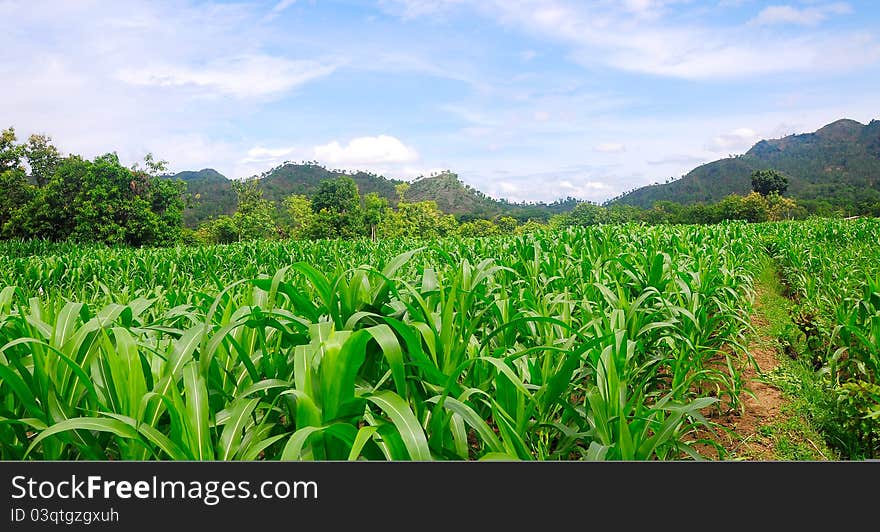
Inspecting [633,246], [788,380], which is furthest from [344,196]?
[788,380]

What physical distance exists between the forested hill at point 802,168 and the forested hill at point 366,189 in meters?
20.8

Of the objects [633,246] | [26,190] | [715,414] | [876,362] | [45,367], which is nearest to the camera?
[45,367]

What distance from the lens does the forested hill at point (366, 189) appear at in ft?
237

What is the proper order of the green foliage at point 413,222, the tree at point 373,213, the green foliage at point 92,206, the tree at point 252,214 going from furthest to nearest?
the green foliage at point 413,222, the tree at point 373,213, the tree at point 252,214, the green foliage at point 92,206

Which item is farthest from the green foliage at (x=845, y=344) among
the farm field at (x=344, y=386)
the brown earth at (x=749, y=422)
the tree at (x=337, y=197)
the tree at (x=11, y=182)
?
the tree at (x=337, y=197)

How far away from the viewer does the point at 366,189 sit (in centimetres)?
8238

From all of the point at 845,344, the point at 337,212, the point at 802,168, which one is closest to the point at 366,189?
the point at 337,212

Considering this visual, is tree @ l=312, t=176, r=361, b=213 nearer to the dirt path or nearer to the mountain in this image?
the mountain

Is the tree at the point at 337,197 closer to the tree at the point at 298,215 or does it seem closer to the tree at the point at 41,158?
the tree at the point at 298,215

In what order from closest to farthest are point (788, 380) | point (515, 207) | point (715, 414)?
point (715, 414) < point (788, 380) < point (515, 207)

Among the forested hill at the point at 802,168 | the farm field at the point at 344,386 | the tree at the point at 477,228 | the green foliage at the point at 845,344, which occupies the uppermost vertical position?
the forested hill at the point at 802,168

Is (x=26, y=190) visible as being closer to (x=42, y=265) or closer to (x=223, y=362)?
(x=42, y=265)
